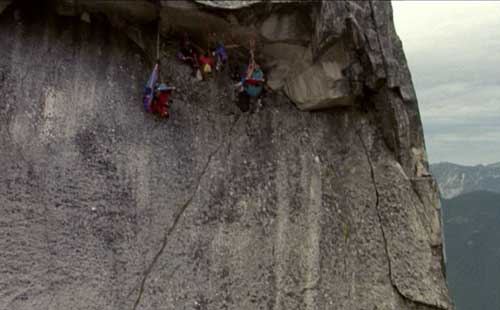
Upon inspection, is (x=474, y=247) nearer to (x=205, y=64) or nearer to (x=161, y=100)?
(x=205, y=64)

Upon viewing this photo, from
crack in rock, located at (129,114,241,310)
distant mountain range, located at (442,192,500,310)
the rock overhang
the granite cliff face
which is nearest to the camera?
the granite cliff face

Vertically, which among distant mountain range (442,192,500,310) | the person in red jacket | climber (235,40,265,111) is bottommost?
distant mountain range (442,192,500,310)

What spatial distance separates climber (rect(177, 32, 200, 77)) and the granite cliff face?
8 centimetres

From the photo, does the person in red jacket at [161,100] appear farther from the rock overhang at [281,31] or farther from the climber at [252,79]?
the climber at [252,79]

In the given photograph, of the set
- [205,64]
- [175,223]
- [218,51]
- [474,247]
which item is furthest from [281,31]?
[474,247]

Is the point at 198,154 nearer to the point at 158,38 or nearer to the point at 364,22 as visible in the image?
the point at 158,38

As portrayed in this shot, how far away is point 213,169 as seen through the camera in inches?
160

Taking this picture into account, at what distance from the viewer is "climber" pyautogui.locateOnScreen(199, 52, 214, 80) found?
416 centimetres

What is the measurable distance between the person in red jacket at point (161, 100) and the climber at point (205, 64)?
16.7 inches

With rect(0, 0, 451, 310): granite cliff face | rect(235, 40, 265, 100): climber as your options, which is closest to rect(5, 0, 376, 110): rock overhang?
rect(0, 0, 451, 310): granite cliff face

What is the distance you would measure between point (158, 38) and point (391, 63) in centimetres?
224

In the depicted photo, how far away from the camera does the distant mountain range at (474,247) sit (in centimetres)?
3441

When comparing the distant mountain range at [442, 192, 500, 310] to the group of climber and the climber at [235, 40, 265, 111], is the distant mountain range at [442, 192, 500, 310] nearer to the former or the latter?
the climber at [235, 40, 265, 111]

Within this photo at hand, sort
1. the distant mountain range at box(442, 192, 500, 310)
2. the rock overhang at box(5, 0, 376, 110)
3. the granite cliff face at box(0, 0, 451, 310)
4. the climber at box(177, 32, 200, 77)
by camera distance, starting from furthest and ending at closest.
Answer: the distant mountain range at box(442, 192, 500, 310) → the climber at box(177, 32, 200, 77) → the rock overhang at box(5, 0, 376, 110) → the granite cliff face at box(0, 0, 451, 310)
